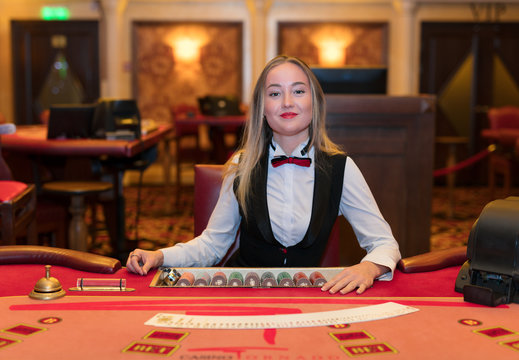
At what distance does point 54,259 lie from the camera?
1.70 m

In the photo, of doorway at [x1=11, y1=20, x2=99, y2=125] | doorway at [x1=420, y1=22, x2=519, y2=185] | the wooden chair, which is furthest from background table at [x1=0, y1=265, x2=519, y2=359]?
doorway at [x1=11, y1=20, x2=99, y2=125]

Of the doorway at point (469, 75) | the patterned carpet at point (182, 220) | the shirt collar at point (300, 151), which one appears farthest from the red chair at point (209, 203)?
the doorway at point (469, 75)

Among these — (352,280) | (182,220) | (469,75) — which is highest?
(469,75)

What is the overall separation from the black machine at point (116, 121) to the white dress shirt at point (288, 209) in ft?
8.32

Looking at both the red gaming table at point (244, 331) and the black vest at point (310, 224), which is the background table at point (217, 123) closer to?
the black vest at point (310, 224)

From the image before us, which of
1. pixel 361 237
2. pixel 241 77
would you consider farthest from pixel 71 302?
pixel 241 77

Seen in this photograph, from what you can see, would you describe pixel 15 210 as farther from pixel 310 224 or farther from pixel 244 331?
pixel 244 331

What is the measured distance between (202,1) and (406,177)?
7.59 m

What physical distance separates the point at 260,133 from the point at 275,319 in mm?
1053

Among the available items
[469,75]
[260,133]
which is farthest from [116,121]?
[469,75]

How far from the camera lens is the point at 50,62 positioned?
1041cm

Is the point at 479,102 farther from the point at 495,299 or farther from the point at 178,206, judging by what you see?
the point at 495,299

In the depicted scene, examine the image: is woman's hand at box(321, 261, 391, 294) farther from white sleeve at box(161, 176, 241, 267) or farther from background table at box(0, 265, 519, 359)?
white sleeve at box(161, 176, 241, 267)

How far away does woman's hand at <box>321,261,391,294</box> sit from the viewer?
4.73 ft
